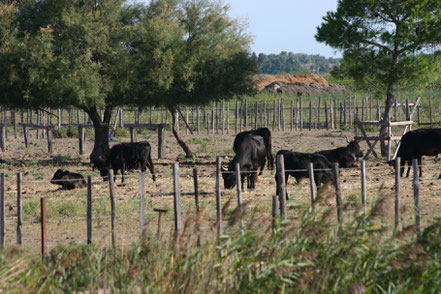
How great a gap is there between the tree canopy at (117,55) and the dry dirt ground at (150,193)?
2101mm

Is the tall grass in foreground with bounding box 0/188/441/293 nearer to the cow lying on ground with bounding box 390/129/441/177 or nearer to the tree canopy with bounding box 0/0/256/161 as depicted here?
the cow lying on ground with bounding box 390/129/441/177

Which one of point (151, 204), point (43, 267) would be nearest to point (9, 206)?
point (151, 204)

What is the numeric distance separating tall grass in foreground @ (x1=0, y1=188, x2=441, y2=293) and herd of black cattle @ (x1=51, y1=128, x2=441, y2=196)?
7.05 meters

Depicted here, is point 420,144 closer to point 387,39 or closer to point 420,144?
point 420,144

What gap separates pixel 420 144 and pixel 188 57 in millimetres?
8041

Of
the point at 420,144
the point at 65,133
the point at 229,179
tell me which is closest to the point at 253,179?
the point at 229,179

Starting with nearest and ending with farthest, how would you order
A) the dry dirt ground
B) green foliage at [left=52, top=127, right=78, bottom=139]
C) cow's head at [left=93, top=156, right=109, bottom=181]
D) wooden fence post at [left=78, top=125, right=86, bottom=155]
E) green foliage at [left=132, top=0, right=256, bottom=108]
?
1. the dry dirt ground
2. cow's head at [left=93, top=156, right=109, bottom=181]
3. green foliage at [left=132, top=0, right=256, bottom=108]
4. wooden fence post at [left=78, top=125, right=86, bottom=155]
5. green foliage at [left=52, top=127, right=78, bottom=139]

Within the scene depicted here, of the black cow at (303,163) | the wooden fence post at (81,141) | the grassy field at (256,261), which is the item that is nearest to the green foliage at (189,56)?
the wooden fence post at (81,141)

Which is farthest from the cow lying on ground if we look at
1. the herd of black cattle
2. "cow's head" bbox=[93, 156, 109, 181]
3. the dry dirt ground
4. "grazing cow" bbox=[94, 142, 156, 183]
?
"cow's head" bbox=[93, 156, 109, 181]

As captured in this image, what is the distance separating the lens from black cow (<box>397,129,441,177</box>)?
58.1ft

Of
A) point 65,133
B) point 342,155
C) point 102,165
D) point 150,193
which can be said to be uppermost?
point 65,133

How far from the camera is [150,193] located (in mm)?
14727

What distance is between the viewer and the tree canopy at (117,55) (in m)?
20.8

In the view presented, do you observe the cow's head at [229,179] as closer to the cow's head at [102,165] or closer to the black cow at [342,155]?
the black cow at [342,155]
